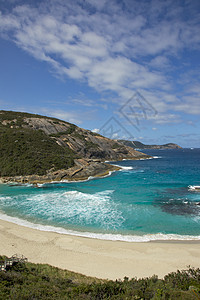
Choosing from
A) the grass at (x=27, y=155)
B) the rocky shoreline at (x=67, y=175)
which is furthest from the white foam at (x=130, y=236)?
the grass at (x=27, y=155)

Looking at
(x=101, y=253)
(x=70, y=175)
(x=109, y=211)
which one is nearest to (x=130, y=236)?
(x=101, y=253)

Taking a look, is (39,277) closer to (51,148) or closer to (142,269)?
(142,269)

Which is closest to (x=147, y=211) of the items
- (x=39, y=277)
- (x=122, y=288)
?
(x=122, y=288)

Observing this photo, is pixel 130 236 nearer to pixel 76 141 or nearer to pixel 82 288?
pixel 82 288

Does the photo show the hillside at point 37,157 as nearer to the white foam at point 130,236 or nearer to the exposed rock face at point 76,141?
the exposed rock face at point 76,141

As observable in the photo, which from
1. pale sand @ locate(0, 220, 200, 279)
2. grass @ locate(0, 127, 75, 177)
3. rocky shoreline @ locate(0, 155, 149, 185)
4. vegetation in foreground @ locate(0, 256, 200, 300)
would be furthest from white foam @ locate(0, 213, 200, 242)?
grass @ locate(0, 127, 75, 177)

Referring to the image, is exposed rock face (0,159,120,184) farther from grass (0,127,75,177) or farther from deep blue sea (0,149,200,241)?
deep blue sea (0,149,200,241)
